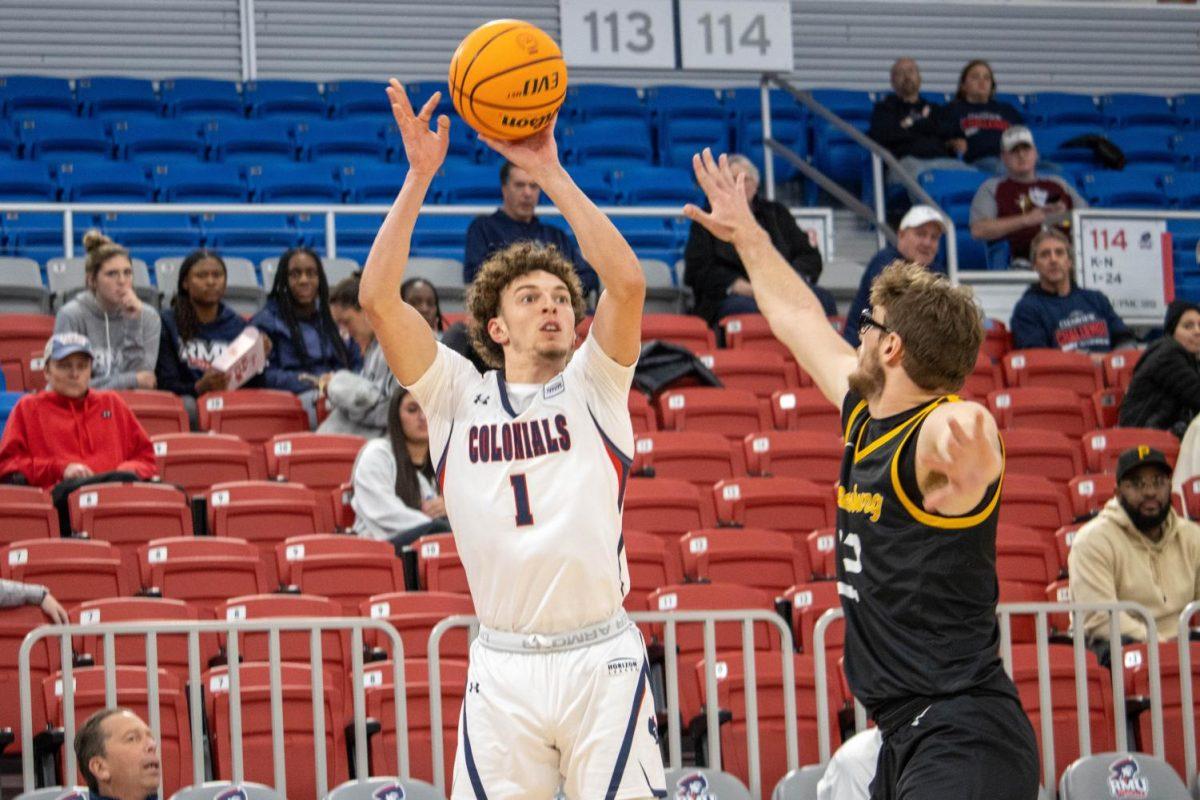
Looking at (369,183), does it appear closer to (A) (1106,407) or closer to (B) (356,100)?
(B) (356,100)

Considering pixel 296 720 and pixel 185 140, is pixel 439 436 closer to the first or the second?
pixel 296 720

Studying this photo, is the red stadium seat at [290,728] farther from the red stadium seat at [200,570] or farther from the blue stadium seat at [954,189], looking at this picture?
the blue stadium seat at [954,189]

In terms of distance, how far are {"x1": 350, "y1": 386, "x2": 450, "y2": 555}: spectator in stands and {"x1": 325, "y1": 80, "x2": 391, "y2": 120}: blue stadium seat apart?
7.19 metres

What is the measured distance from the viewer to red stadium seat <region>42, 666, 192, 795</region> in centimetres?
613

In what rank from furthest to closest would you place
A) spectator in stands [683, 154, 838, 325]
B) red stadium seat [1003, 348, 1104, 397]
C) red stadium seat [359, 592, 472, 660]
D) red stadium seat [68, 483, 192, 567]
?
spectator in stands [683, 154, 838, 325] → red stadium seat [1003, 348, 1104, 397] → red stadium seat [68, 483, 192, 567] → red stadium seat [359, 592, 472, 660]

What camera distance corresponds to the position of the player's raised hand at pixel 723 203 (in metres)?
4.43

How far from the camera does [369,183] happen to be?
13398 millimetres

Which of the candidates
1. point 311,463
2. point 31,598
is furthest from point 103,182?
point 31,598

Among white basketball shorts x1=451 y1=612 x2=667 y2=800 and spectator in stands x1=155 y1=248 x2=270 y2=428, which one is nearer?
white basketball shorts x1=451 y1=612 x2=667 y2=800

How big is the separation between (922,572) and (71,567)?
4.22 meters

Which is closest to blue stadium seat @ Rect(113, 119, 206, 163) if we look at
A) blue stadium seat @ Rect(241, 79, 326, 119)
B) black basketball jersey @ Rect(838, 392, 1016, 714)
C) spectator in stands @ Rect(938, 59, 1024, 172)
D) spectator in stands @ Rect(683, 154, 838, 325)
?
blue stadium seat @ Rect(241, 79, 326, 119)

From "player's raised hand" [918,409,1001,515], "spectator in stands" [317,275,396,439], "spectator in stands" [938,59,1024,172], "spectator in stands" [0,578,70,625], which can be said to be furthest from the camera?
"spectator in stands" [938,59,1024,172]

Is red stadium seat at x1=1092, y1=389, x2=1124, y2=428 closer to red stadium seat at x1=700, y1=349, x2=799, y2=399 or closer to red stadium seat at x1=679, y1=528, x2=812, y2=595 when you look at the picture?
red stadium seat at x1=700, y1=349, x2=799, y2=399

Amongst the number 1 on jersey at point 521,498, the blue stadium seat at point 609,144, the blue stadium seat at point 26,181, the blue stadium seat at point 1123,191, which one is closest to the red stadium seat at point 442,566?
the number 1 on jersey at point 521,498
